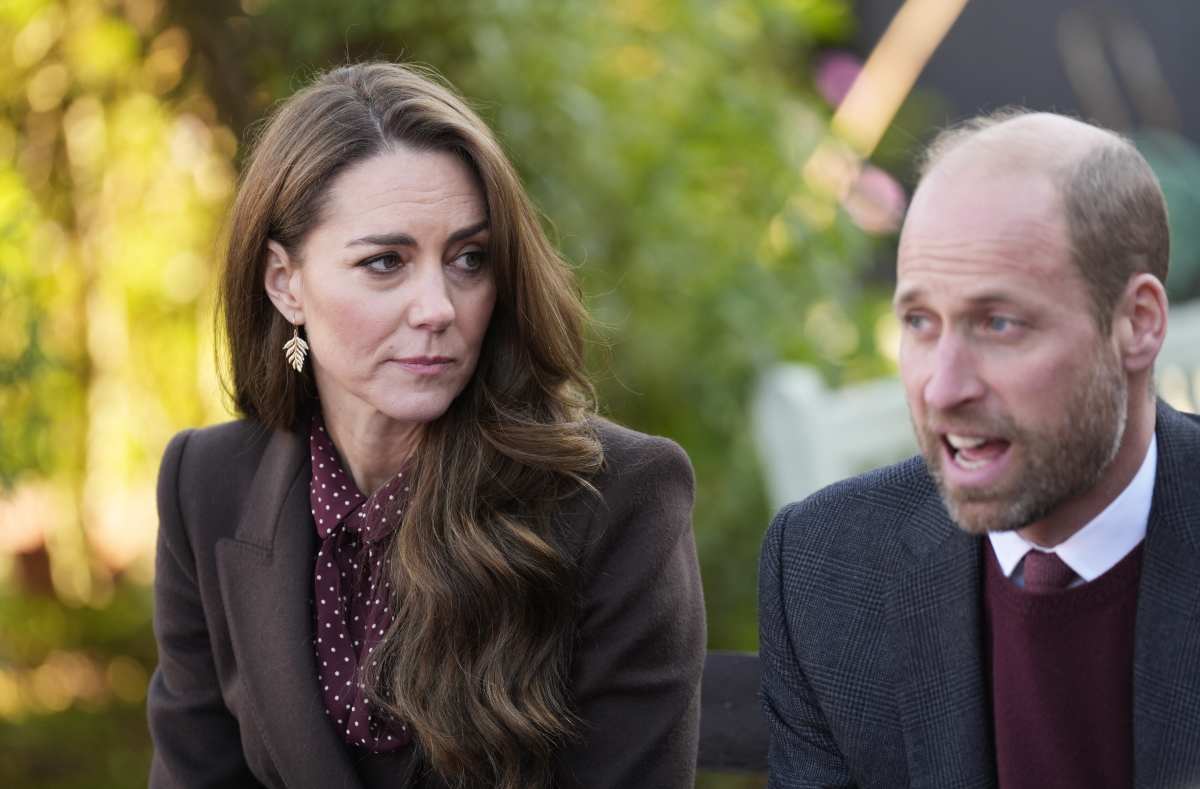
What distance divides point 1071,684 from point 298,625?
3.93 feet

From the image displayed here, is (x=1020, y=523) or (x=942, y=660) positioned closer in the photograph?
(x=1020, y=523)

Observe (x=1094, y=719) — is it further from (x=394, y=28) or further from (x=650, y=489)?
(x=394, y=28)

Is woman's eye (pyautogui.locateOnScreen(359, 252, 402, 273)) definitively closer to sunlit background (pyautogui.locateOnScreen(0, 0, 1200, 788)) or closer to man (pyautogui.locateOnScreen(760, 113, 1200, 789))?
man (pyautogui.locateOnScreen(760, 113, 1200, 789))

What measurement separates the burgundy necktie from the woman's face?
3.00 feet

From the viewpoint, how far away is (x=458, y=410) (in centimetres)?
252

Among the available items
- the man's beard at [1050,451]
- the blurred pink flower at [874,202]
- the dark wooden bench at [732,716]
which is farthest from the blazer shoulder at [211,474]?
the blurred pink flower at [874,202]

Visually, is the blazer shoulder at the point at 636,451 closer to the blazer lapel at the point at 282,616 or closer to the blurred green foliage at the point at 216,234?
the blazer lapel at the point at 282,616

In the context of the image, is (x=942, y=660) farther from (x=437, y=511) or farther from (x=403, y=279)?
(x=403, y=279)

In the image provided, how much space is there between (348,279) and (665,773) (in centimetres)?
87

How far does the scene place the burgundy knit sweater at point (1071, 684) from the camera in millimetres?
1867

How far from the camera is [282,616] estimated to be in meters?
2.52

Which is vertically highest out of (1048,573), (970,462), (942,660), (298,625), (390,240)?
(390,240)

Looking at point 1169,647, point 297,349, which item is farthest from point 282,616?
point 1169,647

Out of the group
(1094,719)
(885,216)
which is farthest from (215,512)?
(885,216)
